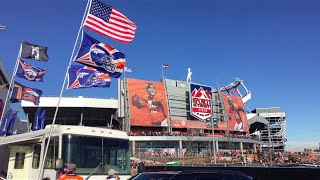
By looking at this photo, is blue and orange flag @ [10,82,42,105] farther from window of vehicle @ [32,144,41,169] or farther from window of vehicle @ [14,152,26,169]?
window of vehicle @ [32,144,41,169]

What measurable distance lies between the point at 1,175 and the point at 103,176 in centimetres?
570

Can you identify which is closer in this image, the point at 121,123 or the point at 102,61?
the point at 102,61

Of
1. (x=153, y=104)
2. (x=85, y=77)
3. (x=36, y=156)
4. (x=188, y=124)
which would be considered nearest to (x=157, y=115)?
(x=153, y=104)

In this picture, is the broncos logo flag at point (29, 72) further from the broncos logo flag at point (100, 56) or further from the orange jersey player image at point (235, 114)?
the orange jersey player image at point (235, 114)

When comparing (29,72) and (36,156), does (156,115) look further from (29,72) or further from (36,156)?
(36,156)

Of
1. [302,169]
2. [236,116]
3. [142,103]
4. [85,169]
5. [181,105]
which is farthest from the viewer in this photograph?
[236,116]

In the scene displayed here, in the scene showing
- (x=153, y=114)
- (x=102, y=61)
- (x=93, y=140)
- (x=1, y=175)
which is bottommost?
(x=1, y=175)

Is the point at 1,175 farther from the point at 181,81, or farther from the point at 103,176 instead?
the point at 181,81

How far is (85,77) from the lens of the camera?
14.6 m

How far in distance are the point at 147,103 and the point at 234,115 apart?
1430 inches

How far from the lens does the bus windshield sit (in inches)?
440

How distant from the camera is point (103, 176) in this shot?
37.4 feet

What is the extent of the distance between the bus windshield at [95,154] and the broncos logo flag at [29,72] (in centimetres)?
1095

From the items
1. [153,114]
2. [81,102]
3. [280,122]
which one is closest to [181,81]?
[153,114]
